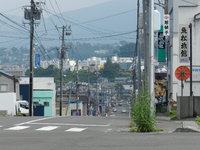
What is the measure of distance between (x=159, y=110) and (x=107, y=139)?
40344 mm

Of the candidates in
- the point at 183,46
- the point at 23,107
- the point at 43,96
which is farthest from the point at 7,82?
the point at 183,46

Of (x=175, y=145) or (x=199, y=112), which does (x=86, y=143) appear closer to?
(x=175, y=145)

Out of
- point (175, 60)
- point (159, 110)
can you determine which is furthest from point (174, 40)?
point (159, 110)

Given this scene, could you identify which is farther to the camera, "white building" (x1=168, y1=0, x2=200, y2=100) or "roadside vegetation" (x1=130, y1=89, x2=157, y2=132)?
"white building" (x1=168, y1=0, x2=200, y2=100)

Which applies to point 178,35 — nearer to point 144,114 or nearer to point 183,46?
point 183,46

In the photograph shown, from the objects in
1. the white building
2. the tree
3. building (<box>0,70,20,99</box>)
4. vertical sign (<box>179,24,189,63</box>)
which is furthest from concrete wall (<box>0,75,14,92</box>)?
the tree

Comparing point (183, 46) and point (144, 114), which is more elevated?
point (183, 46)

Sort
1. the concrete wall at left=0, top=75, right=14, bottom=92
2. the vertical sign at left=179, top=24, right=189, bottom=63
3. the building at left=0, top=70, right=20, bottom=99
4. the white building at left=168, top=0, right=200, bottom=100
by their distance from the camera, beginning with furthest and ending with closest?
the concrete wall at left=0, top=75, right=14, bottom=92
the building at left=0, top=70, right=20, bottom=99
the white building at left=168, top=0, right=200, bottom=100
the vertical sign at left=179, top=24, right=189, bottom=63

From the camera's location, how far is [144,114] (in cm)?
2422

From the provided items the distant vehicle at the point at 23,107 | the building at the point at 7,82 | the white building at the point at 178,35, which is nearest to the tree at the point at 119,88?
the building at the point at 7,82

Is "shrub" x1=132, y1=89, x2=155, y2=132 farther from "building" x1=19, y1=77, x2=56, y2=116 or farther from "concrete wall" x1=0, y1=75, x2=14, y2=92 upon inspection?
"building" x1=19, y1=77, x2=56, y2=116

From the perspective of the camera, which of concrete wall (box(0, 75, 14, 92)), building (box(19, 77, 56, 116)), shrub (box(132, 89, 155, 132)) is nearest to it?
shrub (box(132, 89, 155, 132))

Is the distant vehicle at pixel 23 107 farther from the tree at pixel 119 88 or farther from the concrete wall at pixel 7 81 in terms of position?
the tree at pixel 119 88

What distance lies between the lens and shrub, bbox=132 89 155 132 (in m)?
24.2
